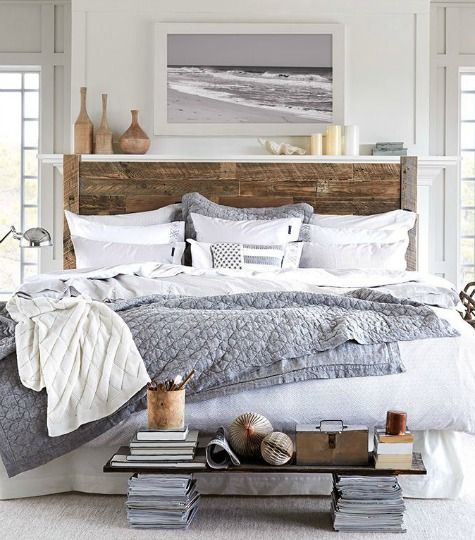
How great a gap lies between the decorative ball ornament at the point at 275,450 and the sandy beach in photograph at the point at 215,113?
3.50 meters

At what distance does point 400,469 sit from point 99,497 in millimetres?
1115

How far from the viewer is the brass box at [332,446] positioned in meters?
2.97

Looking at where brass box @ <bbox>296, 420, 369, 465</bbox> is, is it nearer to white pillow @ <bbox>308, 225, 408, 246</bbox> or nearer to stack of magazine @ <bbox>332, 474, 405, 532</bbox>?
stack of magazine @ <bbox>332, 474, 405, 532</bbox>

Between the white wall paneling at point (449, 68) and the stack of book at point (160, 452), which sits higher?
the white wall paneling at point (449, 68)

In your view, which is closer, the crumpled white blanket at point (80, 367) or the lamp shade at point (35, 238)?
the crumpled white blanket at point (80, 367)

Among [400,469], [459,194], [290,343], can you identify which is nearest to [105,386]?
[290,343]

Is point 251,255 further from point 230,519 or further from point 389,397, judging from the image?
point 230,519

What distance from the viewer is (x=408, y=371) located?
326 centimetres

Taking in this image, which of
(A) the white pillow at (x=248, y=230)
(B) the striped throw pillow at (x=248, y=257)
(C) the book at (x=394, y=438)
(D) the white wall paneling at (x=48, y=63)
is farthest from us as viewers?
(D) the white wall paneling at (x=48, y=63)

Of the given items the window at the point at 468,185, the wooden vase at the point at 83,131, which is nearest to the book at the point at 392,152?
the window at the point at 468,185

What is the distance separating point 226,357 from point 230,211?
8.73ft

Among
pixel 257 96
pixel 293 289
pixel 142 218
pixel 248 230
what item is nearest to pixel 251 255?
pixel 248 230

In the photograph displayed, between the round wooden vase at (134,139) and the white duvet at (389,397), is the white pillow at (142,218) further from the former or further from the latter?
the white duvet at (389,397)

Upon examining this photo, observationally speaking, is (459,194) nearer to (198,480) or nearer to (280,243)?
(280,243)
